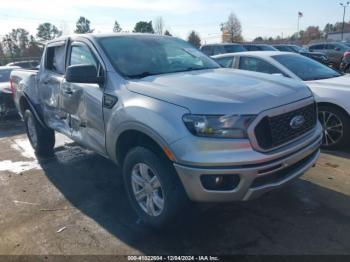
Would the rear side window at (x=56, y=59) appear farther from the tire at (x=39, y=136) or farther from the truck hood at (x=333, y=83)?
the truck hood at (x=333, y=83)

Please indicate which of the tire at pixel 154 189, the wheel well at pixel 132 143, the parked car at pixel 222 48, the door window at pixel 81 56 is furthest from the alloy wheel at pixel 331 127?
the parked car at pixel 222 48

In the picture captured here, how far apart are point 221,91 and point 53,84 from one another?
9.23ft

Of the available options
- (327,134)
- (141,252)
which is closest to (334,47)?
(327,134)

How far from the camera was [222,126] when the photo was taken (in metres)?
2.92

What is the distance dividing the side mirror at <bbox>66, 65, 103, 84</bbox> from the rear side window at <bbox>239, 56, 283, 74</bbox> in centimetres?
359

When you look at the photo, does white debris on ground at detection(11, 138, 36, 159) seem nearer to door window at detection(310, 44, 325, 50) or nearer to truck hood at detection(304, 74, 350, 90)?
truck hood at detection(304, 74, 350, 90)

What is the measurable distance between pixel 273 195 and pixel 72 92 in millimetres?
2708

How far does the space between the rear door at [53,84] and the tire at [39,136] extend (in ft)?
1.63

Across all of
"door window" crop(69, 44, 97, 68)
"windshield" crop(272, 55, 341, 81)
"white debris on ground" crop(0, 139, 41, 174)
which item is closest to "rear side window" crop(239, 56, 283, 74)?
"windshield" crop(272, 55, 341, 81)

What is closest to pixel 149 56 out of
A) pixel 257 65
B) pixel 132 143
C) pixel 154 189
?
pixel 132 143

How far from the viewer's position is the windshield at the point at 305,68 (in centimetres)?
619

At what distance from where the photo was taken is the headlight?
9.54ft

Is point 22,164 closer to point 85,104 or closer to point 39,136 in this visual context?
point 39,136

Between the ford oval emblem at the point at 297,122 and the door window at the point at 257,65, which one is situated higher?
the door window at the point at 257,65
